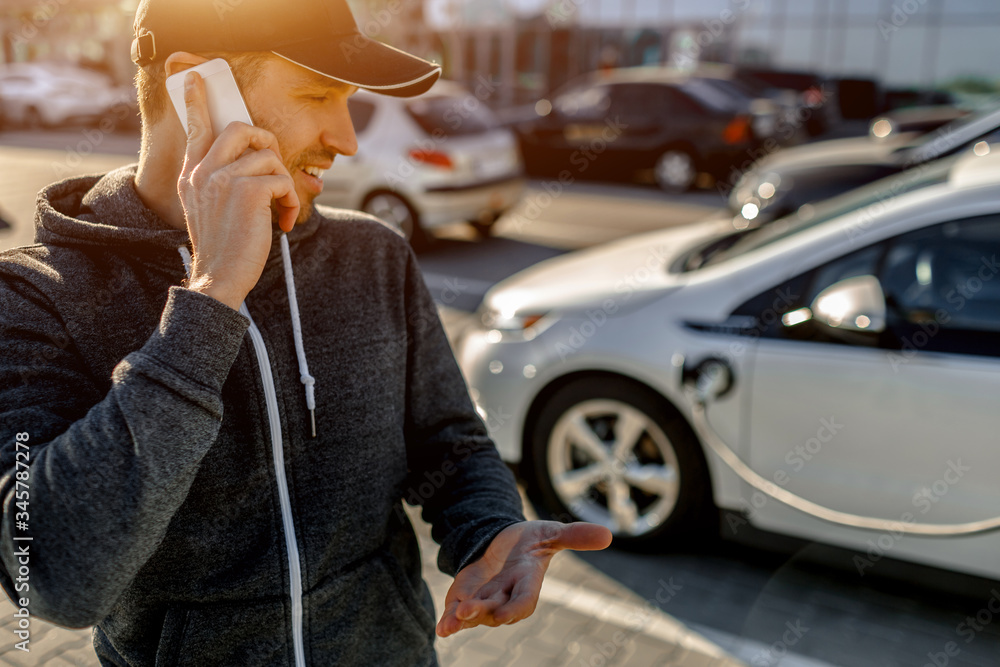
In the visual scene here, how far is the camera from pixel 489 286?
814 centimetres

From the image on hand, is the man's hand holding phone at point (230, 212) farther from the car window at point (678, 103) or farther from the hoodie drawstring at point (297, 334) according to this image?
the car window at point (678, 103)

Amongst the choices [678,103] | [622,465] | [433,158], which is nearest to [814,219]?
[622,465]

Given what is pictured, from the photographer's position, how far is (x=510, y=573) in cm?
131

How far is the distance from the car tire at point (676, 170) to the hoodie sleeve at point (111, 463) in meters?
13.1

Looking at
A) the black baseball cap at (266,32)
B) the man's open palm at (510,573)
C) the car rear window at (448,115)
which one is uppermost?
the black baseball cap at (266,32)

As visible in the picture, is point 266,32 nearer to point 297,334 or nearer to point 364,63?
point 364,63

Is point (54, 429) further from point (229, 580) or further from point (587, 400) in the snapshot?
point (587, 400)

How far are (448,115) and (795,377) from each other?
690 centimetres

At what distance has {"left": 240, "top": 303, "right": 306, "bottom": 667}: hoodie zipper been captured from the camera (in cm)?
136

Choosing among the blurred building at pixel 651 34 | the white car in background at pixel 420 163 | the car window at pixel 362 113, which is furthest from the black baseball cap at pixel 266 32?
the blurred building at pixel 651 34

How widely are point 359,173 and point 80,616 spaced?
8.60 metres

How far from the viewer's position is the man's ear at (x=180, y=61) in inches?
50.2

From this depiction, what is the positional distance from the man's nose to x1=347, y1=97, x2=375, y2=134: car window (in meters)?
8.21

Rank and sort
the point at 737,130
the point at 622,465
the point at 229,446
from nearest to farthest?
1. the point at 229,446
2. the point at 622,465
3. the point at 737,130
